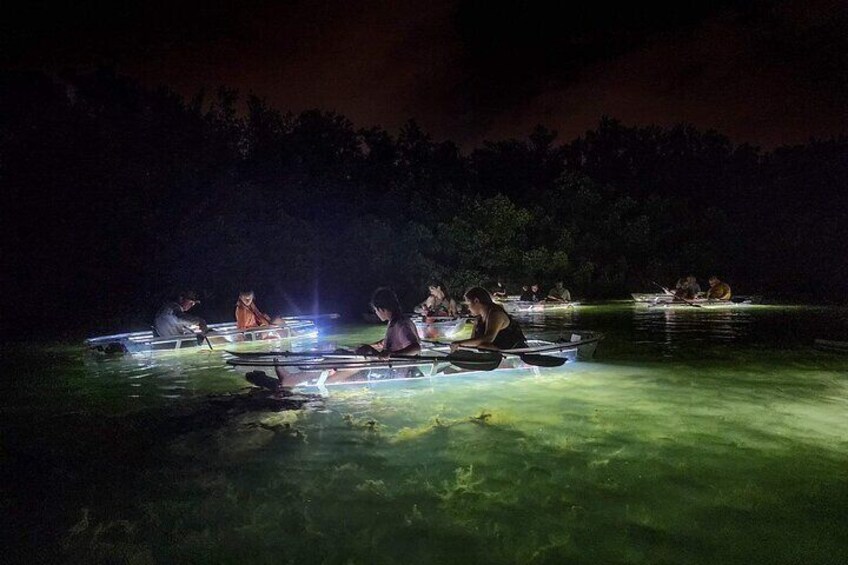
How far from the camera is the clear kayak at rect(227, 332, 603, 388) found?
8.22 metres

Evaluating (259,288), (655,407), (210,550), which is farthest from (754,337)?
(259,288)

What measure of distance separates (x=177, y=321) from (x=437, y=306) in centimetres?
608

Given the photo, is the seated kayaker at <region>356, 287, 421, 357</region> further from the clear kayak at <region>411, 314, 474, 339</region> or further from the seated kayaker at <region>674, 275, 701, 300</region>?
the seated kayaker at <region>674, 275, 701, 300</region>

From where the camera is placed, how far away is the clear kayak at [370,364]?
8219 millimetres

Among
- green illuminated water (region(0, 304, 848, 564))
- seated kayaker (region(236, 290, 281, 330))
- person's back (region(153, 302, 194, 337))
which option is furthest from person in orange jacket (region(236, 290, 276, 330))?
green illuminated water (region(0, 304, 848, 564))

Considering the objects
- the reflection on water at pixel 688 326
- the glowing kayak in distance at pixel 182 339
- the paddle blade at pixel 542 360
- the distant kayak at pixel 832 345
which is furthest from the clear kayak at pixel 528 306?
the paddle blade at pixel 542 360

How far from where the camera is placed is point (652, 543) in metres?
3.81

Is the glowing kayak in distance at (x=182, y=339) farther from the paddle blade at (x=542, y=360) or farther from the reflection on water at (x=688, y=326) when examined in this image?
the reflection on water at (x=688, y=326)

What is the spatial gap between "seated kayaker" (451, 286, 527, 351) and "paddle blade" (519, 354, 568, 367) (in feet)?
1.13

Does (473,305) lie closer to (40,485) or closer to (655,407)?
(655,407)

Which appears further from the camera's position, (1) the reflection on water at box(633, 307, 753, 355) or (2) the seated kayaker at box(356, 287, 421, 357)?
(1) the reflection on water at box(633, 307, 753, 355)

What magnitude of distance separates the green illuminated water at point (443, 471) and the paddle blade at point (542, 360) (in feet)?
1.03

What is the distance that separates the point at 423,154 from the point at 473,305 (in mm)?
35266

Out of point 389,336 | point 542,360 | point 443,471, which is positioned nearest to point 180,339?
point 389,336
